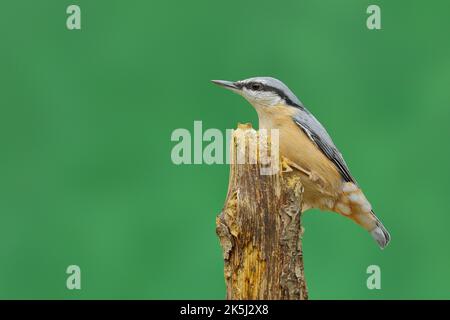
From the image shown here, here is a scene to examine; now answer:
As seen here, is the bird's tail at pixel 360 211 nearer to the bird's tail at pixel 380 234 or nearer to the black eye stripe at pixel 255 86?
the bird's tail at pixel 380 234

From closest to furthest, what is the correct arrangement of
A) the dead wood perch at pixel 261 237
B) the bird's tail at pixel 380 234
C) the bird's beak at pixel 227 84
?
the dead wood perch at pixel 261 237
the bird's beak at pixel 227 84
the bird's tail at pixel 380 234

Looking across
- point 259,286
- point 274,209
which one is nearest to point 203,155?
point 274,209

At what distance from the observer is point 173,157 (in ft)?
14.1

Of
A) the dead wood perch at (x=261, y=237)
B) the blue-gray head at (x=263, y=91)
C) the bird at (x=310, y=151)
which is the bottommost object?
the dead wood perch at (x=261, y=237)

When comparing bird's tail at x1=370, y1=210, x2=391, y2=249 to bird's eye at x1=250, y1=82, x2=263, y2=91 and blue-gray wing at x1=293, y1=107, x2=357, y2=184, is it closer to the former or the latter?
blue-gray wing at x1=293, y1=107, x2=357, y2=184

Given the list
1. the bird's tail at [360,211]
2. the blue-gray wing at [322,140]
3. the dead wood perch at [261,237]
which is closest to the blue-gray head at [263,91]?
the blue-gray wing at [322,140]

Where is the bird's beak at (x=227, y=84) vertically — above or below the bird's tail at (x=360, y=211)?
above

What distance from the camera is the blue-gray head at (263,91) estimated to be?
15.9ft

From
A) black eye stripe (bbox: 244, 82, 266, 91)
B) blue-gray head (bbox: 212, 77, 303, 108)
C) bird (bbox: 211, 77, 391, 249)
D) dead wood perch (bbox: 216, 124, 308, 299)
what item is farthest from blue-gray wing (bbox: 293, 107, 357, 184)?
dead wood perch (bbox: 216, 124, 308, 299)

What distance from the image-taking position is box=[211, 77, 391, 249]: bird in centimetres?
A: 489

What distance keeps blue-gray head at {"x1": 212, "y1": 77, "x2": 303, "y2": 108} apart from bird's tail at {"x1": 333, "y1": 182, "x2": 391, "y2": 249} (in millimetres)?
685

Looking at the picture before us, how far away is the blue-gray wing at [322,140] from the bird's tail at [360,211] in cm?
8
